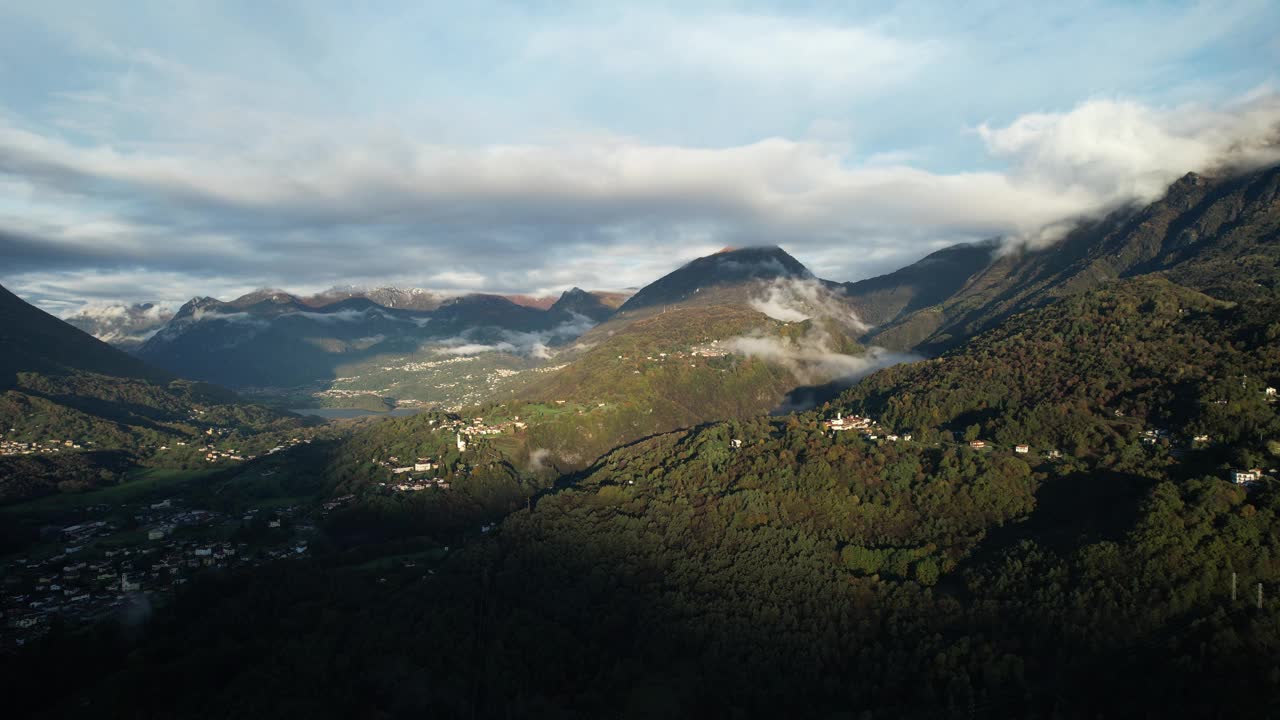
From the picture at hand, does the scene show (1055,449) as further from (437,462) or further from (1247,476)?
(437,462)

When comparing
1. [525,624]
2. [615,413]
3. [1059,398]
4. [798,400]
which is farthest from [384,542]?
[798,400]

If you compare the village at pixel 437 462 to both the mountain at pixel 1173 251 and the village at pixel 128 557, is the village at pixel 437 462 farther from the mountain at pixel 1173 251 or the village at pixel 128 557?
the mountain at pixel 1173 251

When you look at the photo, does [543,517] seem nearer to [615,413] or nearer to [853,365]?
[615,413]

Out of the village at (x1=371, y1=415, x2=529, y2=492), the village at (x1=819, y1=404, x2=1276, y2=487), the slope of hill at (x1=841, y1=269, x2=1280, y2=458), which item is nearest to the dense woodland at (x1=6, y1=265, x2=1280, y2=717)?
the slope of hill at (x1=841, y1=269, x2=1280, y2=458)

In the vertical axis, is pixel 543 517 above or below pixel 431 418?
below

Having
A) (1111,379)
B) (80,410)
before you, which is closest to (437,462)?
(80,410)

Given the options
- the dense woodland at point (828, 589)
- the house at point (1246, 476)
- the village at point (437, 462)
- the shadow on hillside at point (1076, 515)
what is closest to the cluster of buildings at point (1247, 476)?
the house at point (1246, 476)

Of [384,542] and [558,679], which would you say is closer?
[558,679]
